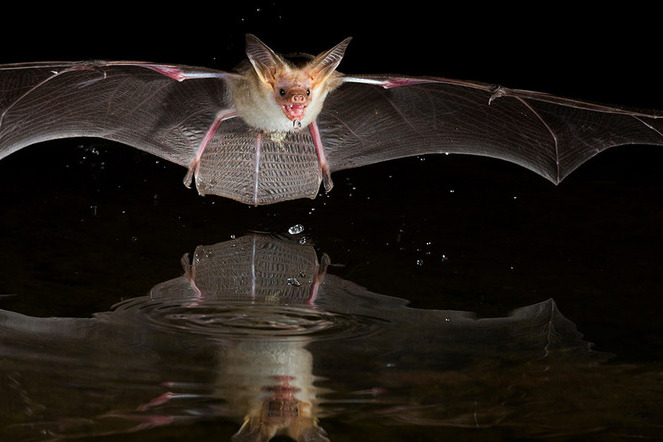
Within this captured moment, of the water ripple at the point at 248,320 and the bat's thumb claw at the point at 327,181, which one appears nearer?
the water ripple at the point at 248,320

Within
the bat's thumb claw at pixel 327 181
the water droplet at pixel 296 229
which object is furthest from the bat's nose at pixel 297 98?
the water droplet at pixel 296 229

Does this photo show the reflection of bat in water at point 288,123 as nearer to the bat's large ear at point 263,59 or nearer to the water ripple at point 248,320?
the bat's large ear at point 263,59

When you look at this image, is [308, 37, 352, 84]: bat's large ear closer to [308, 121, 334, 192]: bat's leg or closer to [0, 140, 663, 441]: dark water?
[308, 121, 334, 192]: bat's leg

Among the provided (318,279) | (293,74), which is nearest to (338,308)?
(318,279)

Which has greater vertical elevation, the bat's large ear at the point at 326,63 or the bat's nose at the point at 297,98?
the bat's large ear at the point at 326,63

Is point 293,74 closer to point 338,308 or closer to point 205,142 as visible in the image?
point 205,142

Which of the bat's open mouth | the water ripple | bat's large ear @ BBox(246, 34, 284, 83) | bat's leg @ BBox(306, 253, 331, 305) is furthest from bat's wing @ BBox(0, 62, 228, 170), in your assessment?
the water ripple

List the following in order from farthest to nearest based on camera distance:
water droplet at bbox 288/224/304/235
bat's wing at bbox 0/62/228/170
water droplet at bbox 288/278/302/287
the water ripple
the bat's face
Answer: water droplet at bbox 288/224/304/235, bat's wing at bbox 0/62/228/170, the bat's face, water droplet at bbox 288/278/302/287, the water ripple
